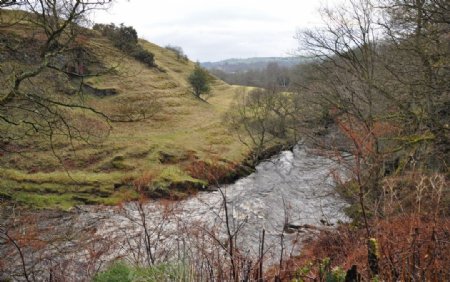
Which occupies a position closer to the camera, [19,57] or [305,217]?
[19,57]

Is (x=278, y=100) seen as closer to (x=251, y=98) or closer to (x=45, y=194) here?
(x=251, y=98)

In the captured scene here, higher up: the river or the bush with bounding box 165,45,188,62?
the bush with bounding box 165,45,188,62

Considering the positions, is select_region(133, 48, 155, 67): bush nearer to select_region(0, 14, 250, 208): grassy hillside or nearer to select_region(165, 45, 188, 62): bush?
select_region(0, 14, 250, 208): grassy hillside

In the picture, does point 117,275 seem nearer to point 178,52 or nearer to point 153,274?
point 153,274

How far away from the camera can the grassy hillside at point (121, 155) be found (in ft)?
64.5

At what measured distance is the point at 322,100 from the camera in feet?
58.7

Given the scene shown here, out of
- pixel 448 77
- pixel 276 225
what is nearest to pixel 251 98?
pixel 276 225

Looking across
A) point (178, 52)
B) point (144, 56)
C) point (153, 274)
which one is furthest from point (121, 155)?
point (178, 52)

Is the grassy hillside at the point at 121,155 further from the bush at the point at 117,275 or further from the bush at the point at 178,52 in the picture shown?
the bush at the point at 178,52

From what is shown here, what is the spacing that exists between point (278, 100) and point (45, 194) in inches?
841

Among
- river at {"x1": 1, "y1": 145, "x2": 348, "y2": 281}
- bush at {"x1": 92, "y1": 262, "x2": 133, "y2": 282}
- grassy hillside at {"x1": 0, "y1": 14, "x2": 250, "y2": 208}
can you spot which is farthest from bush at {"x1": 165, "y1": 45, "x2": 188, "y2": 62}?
bush at {"x1": 92, "y1": 262, "x2": 133, "y2": 282}

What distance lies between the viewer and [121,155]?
2561cm

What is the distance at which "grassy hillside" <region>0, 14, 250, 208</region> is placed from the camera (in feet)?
64.5

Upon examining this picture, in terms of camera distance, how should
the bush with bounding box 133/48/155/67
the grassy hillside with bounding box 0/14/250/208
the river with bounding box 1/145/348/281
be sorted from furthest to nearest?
the bush with bounding box 133/48/155/67, the grassy hillside with bounding box 0/14/250/208, the river with bounding box 1/145/348/281
